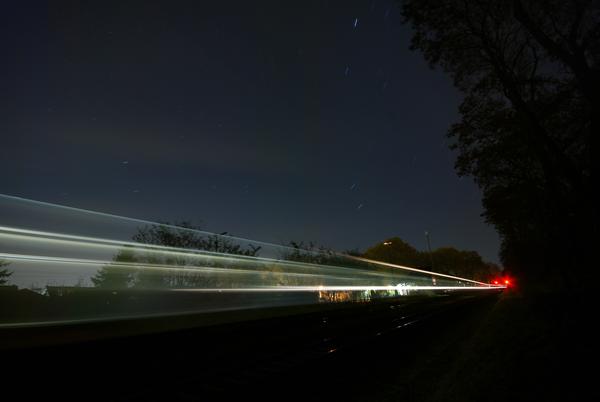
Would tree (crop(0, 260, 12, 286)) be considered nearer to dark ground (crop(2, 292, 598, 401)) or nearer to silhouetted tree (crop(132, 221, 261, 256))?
dark ground (crop(2, 292, 598, 401))

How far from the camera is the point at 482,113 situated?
770 inches

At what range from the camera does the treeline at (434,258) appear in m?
115

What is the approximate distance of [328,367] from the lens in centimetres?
1028

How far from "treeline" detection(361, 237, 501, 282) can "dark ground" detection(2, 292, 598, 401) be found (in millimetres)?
90279

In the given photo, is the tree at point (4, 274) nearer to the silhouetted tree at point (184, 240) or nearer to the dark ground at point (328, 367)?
the dark ground at point (328, 367)

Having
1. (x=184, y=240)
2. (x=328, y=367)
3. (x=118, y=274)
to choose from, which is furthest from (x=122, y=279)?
(x=184, y=240)

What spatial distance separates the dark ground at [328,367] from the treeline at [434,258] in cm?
9028

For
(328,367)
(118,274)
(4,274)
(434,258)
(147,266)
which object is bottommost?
(328,367)

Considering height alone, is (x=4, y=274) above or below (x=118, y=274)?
below

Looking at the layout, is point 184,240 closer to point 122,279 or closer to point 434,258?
point 122,279

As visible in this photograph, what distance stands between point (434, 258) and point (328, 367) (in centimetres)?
14769

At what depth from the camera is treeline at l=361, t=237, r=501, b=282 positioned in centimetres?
11489

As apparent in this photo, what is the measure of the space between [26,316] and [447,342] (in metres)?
14.5

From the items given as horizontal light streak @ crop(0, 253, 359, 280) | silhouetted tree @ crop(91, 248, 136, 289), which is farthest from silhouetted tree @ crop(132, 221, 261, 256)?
silhouetted tree @ crop(91, 248, 136, 289)
